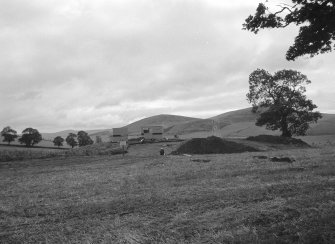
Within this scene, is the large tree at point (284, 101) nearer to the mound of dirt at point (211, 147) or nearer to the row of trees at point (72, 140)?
the mound of dirt at point (211, 147)

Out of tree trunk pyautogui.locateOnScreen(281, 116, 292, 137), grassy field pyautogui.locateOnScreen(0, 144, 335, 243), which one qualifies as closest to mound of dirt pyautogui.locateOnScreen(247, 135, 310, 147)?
tree trunk pyautogui.locateOnScreen(281, 116, 292, 137)

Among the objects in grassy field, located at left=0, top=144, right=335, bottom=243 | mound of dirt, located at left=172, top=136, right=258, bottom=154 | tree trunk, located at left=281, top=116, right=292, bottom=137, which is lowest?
grassy field, located at left=0, top=144, right=335, bottom=243

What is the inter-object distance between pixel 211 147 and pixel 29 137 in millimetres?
79154

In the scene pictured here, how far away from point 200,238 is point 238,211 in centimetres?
249

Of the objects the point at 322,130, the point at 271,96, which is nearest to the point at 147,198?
the point at 271,96

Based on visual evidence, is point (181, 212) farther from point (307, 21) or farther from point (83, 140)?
point (83, 140)

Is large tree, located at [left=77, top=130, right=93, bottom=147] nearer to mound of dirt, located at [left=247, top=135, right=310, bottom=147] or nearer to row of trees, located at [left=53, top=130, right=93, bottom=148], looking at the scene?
row of trees, located at [left=53, top=130, right=93, bottom=148]

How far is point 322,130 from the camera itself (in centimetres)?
12075

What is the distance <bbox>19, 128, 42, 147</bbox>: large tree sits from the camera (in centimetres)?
10731

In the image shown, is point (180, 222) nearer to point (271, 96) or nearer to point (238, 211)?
point (238, 211)

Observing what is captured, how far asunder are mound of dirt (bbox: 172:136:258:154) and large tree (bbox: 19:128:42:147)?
74790mm

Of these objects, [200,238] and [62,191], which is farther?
[62,191]

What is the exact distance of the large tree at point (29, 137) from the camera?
352 feet

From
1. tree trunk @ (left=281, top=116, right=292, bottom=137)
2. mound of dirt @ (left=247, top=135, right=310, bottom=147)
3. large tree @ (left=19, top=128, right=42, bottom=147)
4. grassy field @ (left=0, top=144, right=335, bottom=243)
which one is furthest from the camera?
large tree @ (left=19, top=128, right=42, bottom=147)
